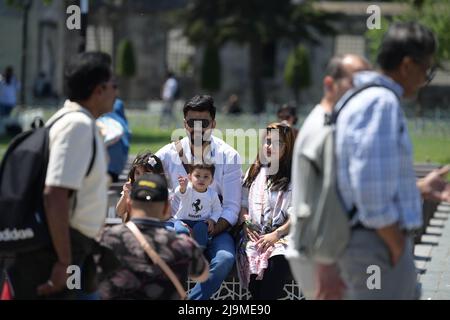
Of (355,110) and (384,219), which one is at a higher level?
(355,110)

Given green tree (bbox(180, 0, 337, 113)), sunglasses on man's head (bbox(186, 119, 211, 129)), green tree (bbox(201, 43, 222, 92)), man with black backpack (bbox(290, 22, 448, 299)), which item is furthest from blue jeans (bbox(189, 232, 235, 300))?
green tree (bbox(201, 43, 222, 92))

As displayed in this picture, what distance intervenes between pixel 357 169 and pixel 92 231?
1404 millimetres

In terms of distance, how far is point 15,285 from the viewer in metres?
5.92

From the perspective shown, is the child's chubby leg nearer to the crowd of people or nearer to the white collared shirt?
the white collared shirt

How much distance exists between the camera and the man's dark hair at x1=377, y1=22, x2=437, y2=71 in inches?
221

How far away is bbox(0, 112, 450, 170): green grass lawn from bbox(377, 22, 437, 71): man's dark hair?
16.5 metres

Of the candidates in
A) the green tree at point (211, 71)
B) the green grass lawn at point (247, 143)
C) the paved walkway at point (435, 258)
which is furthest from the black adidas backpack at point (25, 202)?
the green tree at point (211, 71)

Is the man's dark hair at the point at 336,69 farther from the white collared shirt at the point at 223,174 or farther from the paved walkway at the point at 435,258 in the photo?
the paved walkway at the point at 435,258

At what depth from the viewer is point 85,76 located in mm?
5988

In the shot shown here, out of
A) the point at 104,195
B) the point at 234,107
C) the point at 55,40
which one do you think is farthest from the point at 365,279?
the point at 55,40

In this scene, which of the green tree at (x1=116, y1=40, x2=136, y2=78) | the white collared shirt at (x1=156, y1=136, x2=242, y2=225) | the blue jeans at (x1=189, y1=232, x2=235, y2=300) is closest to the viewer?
the blue jeans at (x1=189, y1=232, x2=235, y2=300)

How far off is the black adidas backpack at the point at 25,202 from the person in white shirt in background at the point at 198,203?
3125 mm

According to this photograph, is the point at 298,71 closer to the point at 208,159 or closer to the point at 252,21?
the point at 252,21

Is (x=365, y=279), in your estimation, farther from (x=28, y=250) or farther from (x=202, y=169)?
(x=202, y=169)
